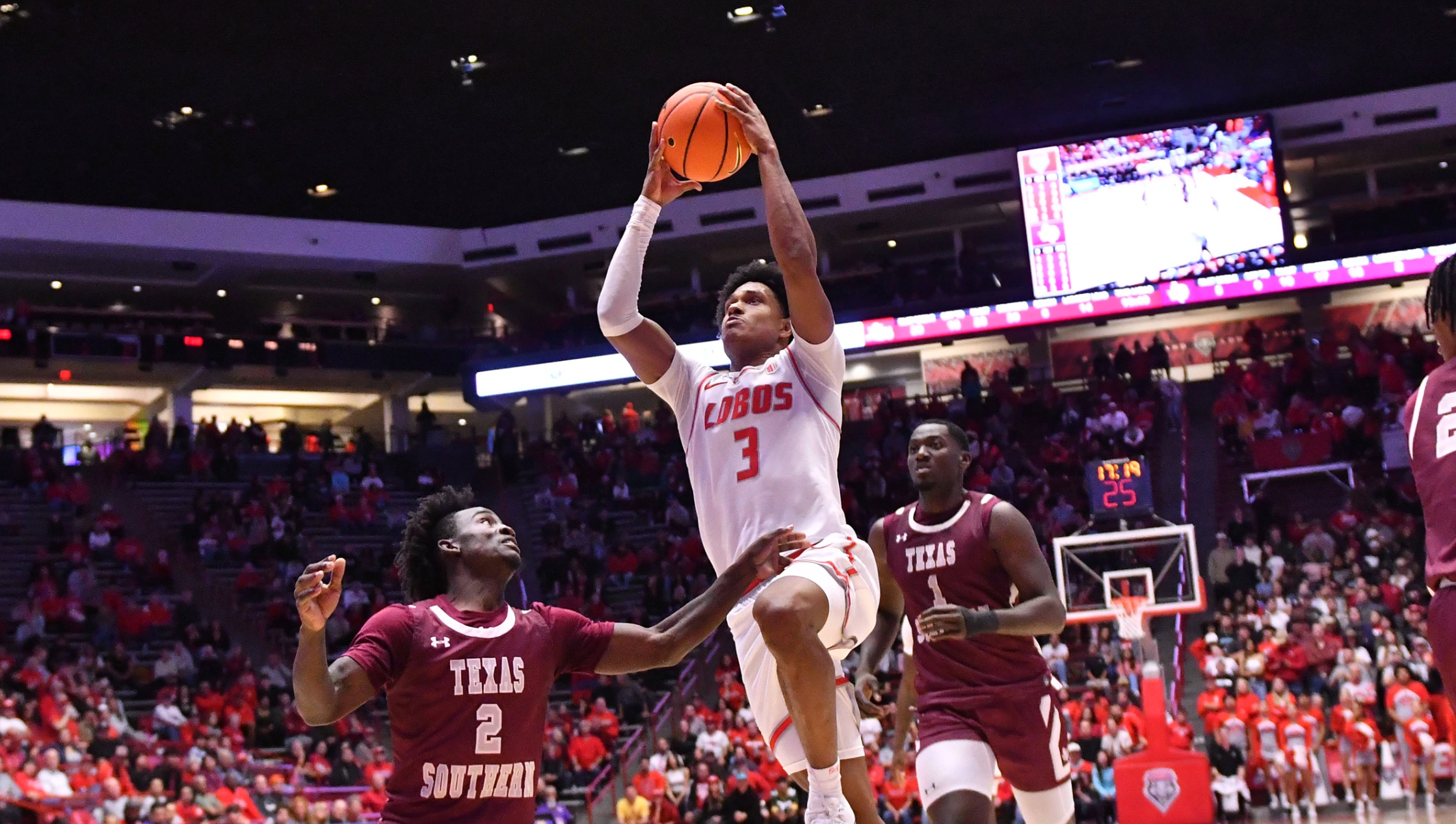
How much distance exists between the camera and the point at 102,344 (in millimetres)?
27688

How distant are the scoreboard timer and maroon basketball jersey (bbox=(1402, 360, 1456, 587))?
1470 cm

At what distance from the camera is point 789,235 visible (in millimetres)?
5180

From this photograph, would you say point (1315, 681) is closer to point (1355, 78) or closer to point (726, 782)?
point (726, 782)

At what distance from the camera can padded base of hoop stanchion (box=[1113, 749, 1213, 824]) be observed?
1395 centimetres

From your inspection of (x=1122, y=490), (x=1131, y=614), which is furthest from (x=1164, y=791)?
(x=1122, y=490)

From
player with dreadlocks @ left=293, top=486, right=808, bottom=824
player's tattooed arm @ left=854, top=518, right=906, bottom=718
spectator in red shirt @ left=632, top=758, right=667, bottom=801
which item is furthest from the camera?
spectator in red shirt @ left=632, top=758, right=667, bottom=801

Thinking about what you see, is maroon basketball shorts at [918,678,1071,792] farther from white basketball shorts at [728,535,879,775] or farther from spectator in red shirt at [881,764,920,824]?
spectator in red shirt at [881,764,920,824]

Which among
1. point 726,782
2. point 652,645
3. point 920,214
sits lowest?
point 726,782

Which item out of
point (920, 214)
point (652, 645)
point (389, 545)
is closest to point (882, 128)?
point (920, 214)

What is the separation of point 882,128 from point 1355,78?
8.24 meters

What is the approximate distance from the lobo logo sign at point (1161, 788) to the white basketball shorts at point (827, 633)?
9533 mm

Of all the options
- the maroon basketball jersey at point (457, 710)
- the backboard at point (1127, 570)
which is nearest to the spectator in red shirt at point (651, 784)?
the backboard at point (1127, 570)

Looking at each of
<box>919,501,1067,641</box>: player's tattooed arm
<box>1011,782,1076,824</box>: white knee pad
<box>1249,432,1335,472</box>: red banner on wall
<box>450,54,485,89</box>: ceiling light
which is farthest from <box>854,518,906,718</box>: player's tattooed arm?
<box>1249,432,1335,472</box>: red banner on wall

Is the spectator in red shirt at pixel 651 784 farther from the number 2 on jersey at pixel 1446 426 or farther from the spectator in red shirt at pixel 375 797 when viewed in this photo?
the number 2 on jersey at pixel 1446 426
